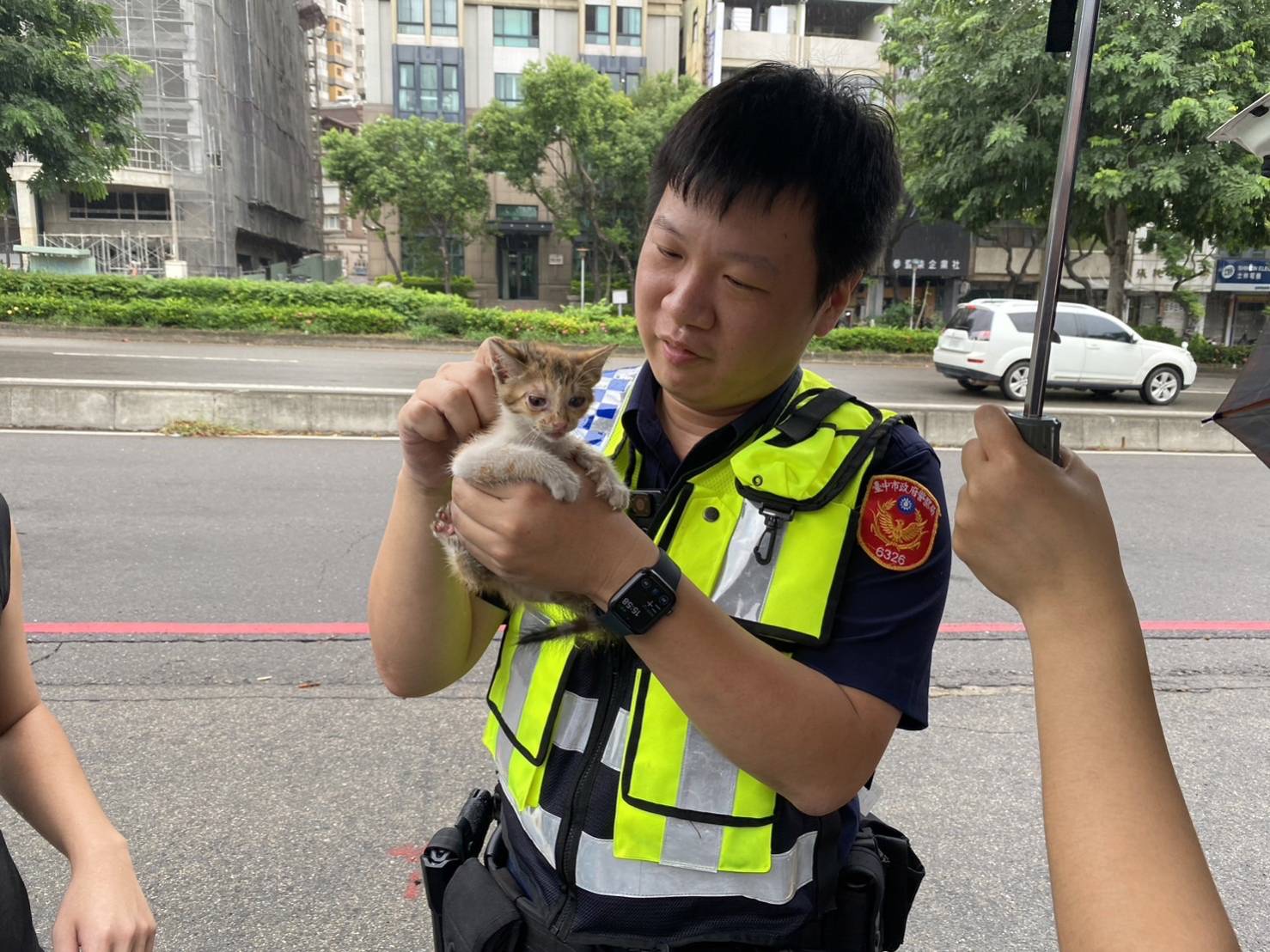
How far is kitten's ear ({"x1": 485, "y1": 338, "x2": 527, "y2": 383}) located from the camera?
169 centimetres

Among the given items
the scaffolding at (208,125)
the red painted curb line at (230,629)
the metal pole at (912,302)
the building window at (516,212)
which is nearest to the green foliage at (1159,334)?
the metal pole at (912,302)

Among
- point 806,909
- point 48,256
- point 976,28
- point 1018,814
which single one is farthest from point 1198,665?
point 48,256

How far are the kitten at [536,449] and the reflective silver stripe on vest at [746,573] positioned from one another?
22 centimetres

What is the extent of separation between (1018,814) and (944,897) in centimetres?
67

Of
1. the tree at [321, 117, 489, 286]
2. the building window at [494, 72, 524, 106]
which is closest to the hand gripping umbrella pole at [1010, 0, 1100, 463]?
the tree at [321, 117, 489, 286]

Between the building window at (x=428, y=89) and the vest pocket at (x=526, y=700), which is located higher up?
the building window at (x=428, y=89)

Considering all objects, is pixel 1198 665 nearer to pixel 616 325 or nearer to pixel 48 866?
pixel 48 866

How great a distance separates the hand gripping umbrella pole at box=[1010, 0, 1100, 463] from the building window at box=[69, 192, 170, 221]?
145ft

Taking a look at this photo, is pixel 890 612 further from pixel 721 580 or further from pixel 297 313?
pixel 297 313

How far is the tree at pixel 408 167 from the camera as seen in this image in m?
35.6

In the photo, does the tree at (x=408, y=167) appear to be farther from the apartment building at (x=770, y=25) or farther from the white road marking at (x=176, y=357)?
the white road marking at (x=176, y=357)

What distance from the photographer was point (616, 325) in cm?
2306

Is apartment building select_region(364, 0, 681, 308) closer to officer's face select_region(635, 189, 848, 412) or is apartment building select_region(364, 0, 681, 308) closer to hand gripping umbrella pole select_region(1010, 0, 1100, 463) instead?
officer's face select_region(635, 189, 848, 412)

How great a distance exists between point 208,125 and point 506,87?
1540 centimetres
